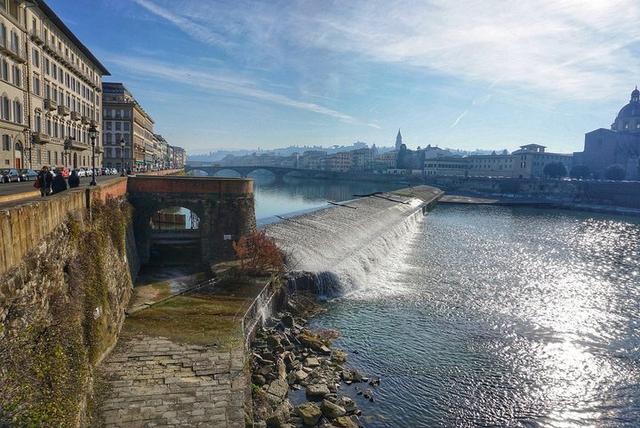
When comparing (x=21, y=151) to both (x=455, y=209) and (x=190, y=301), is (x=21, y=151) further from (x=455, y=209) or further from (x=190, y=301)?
(x=455, y=209)

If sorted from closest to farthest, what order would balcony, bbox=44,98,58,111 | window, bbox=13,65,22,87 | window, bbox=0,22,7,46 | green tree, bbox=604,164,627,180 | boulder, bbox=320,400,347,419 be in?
boulder, bbox=320,400,347,419 < window, bbox=0,22,7,46 < window, bbox=13,65,22,87 < balcony, bbox=44,98,58,111 < green tree, bbox=604,164,627,180

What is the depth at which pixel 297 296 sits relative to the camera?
28438 mm

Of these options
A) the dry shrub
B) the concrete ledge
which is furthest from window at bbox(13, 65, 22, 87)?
the dry shrub

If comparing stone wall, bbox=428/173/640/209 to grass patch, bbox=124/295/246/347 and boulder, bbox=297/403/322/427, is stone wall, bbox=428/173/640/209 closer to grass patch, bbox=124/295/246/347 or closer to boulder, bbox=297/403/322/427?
grass patch, bbox=124/295/246/347

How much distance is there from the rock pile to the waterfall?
6993 mm

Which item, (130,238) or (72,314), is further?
(130,238)

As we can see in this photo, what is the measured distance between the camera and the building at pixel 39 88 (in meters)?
38.6

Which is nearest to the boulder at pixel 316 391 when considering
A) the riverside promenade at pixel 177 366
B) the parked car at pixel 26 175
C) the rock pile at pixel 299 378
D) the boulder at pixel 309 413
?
the rock pile at pixel 299 378

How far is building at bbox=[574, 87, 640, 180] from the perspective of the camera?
469 ft

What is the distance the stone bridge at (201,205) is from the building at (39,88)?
16511 mm

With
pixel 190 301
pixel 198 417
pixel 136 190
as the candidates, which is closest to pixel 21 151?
pixel 136 190

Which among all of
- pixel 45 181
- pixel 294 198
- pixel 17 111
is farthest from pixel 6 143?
pixel 294 198

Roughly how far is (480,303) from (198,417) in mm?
22731

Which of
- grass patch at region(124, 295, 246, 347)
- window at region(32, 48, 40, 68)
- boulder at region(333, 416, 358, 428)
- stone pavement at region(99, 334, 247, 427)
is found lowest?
boulder at region(333, 416, 358, 428)
